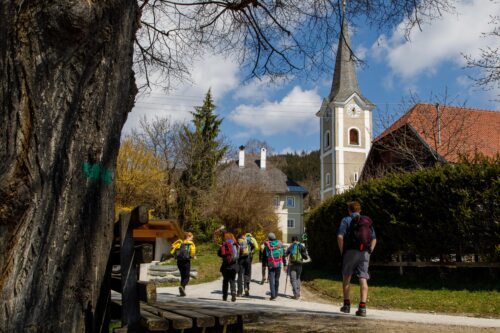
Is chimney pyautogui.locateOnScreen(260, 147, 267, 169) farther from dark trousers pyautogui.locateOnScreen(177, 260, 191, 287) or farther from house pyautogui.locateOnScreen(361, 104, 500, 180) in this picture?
dark trousers pyautogui.locateOnScreen(177, 260, 191, 287)

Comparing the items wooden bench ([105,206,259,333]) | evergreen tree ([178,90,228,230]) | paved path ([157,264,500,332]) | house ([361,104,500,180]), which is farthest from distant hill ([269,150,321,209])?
wooden bench ([105,206,259,333])

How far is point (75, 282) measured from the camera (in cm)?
343

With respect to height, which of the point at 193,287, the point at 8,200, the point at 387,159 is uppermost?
the point at 387,159

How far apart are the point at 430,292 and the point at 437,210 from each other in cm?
215

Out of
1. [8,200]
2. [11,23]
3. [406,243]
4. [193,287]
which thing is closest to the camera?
[8,200]

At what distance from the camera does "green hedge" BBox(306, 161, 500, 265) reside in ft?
41.8

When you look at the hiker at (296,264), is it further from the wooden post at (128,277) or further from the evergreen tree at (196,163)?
the evergreen tree at (196,163)

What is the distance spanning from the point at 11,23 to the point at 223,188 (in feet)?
109

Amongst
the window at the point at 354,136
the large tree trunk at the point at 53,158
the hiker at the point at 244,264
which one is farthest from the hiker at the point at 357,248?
the window at the point at 354,136

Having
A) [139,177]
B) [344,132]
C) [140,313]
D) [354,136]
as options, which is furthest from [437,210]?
[354,136]

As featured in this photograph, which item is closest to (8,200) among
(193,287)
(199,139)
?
(193,287)

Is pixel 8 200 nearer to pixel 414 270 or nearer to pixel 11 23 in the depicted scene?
pixel 11 23

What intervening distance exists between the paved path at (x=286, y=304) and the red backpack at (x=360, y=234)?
1160mm

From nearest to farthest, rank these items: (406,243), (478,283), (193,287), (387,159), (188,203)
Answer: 1. (478,283)
2. (406,243)
3. (193,287)
4. (387,159)
5. (188,203)
